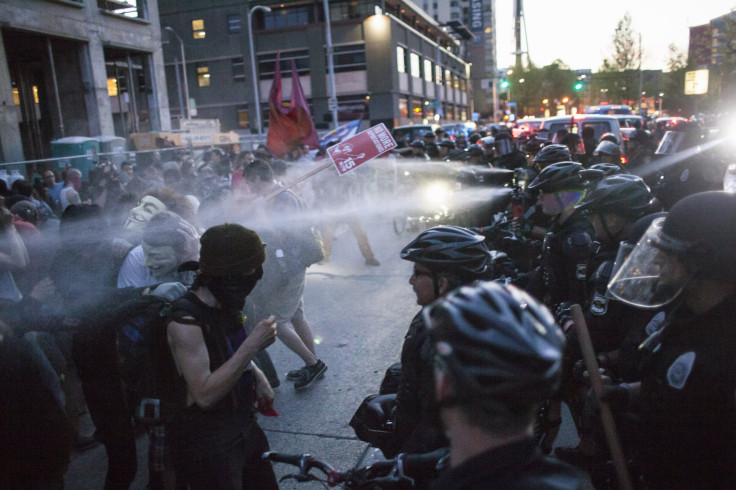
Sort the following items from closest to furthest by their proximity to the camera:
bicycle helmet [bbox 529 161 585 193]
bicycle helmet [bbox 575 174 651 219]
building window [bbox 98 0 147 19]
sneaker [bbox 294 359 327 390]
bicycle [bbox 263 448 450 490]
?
bicycle [bbox 263 448 450 490], bicycle helmet [bbox 575 174 651 219], bicycle helmet [bbox 529 161 585 193], sneaker [bbox 294 359 327 390], building window [bbox 98 0 147 19]

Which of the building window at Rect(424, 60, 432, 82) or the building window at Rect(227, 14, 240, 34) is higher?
the building window at Rect(227, 14, 240, 34)

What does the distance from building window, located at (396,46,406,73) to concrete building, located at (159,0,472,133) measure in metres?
0.09

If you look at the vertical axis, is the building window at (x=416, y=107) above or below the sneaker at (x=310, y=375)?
above

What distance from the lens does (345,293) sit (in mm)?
7594

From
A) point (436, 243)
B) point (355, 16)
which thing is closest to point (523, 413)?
point (436, 243)

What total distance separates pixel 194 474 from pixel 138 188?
6.30 m

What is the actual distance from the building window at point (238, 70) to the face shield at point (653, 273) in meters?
50.6

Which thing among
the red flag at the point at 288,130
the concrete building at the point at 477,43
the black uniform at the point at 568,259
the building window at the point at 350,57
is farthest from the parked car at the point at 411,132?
the concrete building at the point at 477,43

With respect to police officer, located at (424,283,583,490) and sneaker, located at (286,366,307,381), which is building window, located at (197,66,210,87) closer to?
sneaker, located at (286,366,307,381)

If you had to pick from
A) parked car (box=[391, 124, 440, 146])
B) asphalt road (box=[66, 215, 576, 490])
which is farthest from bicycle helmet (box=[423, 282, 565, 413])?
parked car (box=[391, 124, 440, 146])

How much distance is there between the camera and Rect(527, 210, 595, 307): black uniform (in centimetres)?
338

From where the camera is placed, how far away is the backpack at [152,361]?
2412mm

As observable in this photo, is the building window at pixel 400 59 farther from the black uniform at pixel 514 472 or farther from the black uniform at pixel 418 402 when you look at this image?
the black uniform at pixel 514 472

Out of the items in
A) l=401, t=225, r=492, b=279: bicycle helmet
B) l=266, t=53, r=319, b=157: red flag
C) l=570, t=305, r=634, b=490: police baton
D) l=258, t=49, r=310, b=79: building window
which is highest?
l=258, t=49, r=310, b=79: building window
